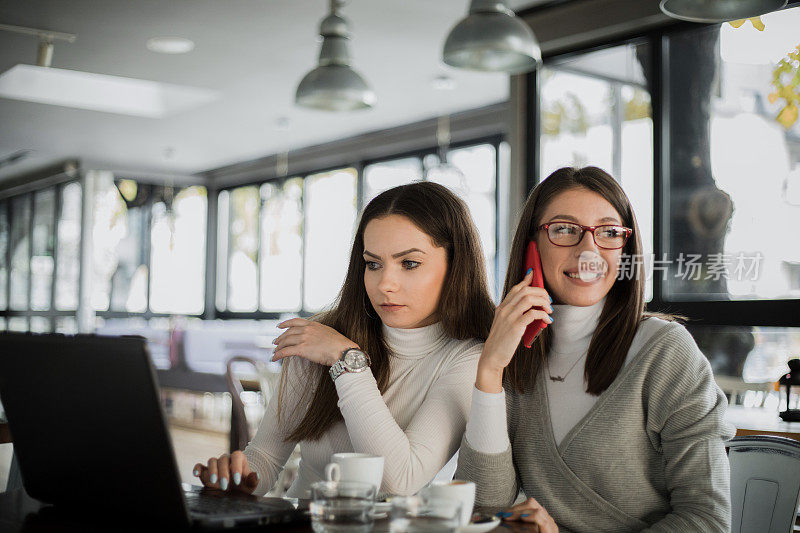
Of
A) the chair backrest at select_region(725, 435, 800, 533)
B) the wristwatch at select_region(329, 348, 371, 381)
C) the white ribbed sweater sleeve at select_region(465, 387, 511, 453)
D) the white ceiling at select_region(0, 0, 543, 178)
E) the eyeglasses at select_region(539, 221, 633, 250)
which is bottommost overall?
the chair backrest at select_region(725, 435, 800, 533)

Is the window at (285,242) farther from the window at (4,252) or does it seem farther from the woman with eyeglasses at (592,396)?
the woman with eyeglasses at (592,396)

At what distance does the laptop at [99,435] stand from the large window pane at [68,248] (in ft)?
29.0

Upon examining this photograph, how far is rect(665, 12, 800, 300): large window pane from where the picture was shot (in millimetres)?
3910

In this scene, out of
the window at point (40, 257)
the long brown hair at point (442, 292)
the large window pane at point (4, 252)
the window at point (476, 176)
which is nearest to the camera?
the long brown hair at point (442, 292)

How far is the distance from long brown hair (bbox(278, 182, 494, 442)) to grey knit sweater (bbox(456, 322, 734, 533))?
0.33 metres

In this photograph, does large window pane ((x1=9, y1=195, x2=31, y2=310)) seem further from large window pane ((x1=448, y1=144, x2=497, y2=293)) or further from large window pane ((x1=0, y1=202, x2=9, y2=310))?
large window pane ((x1=448, y1=144, x2=497, y2=293))

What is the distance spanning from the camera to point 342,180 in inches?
342

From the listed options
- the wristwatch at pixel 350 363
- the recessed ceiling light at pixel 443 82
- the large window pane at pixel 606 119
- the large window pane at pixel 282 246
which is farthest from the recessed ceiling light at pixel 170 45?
the wristwatch at pixel 350 363

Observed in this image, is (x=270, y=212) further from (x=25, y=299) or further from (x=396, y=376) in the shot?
(x=396, y=376)

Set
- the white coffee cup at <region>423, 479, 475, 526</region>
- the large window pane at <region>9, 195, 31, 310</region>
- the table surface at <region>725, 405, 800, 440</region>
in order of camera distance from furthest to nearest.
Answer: the large window pane at <region>9, 195, 31, 310</region> → the table surface at <region>725, 405, 800, 440</region> → the white coffee cup at <region>423, 479, 475, 526</region>

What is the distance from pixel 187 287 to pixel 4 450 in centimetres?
854

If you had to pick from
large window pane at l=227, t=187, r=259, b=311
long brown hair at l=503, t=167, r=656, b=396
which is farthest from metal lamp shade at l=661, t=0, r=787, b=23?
large window pane at l=227, t=187, r=259, b=311

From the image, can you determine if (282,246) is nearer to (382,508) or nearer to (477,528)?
(382,508)

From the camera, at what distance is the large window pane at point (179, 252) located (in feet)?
33.8
